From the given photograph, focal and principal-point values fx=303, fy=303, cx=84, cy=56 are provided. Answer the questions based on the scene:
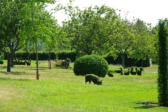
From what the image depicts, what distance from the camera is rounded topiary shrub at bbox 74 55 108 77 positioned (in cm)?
3347

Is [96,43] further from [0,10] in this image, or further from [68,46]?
[0,10]

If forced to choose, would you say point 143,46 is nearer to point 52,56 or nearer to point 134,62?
point 134,62

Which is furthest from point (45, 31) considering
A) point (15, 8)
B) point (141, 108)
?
point (141, 108)

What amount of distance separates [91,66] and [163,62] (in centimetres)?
1847

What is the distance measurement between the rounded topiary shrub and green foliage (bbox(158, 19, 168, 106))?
18.1 metres

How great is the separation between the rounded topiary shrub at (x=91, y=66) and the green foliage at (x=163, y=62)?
18.1 m

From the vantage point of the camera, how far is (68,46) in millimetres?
49062

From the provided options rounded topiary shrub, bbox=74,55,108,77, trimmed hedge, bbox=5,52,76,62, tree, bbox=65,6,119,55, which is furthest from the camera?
trimmed hedge, bbox=5,52,76,62

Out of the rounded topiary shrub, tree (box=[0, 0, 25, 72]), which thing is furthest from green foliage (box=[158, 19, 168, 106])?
tree (box=[0, 0, 25, 72])

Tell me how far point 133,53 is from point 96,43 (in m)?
14.5

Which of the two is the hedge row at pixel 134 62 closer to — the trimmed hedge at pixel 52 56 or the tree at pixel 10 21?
the trimmed hedge at pixel 52 56

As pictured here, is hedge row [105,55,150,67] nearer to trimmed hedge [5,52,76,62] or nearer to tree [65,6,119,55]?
trimmed hedge [5,52,76,62]

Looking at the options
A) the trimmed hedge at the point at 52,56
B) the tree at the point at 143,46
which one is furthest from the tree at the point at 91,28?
the trimmed hedge at the point at 52,56

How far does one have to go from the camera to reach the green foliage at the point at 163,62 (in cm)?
1531
